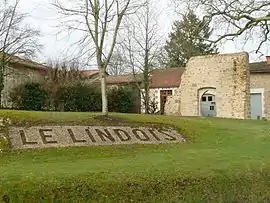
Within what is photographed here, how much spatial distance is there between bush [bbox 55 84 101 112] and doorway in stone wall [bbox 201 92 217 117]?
346 inches

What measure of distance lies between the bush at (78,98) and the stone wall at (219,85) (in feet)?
20.6

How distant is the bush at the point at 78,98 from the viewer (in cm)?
3575

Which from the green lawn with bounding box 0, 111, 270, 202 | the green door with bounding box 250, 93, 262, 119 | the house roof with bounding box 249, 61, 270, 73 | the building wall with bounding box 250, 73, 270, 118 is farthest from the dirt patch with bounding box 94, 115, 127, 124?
the house roof with bounding box 249, 61, 270, 73

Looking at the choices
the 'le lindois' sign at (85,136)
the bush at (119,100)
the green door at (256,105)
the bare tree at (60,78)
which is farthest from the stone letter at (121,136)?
the green door at (256,105)

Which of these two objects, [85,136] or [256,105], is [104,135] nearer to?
[85,136]

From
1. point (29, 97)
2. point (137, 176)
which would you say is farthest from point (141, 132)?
point (29, 97)

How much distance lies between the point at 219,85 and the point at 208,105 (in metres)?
5.19

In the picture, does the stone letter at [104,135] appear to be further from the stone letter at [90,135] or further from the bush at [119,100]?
the bush at [119,100]

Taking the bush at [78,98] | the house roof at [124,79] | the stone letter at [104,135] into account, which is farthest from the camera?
the house roof at [124,79]

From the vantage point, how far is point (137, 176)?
1052cm

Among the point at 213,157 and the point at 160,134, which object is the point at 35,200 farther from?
the point at 160,134

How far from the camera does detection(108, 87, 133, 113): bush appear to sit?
1547 inches

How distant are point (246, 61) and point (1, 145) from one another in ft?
73.3

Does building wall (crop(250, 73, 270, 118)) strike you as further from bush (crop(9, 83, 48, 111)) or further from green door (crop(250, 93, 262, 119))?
bush (crop(9, 83, 48, 111))
